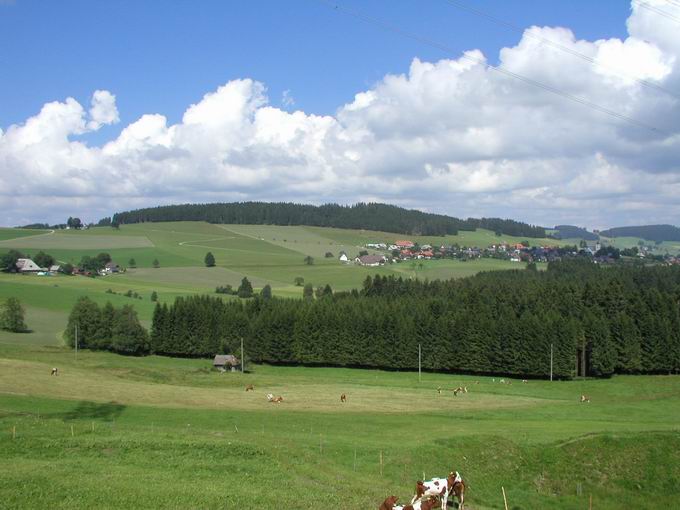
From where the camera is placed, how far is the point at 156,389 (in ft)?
199

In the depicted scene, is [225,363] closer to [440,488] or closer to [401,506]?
[440,488]

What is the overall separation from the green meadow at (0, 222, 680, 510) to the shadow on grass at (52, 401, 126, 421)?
0.47ft

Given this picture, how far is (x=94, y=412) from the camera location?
45188 mm

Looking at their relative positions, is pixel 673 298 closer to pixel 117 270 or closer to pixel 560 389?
pixel 560 389

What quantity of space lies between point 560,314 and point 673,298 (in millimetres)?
A: 21027

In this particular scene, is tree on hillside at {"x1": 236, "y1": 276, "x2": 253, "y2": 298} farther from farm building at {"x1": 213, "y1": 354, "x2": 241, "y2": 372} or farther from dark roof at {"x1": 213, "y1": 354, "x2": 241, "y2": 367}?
farm building at {"x1": 213, "y1": 354, "x2": 241, "y2": 372}

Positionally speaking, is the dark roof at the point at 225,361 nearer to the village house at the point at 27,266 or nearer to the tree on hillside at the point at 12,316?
the tree on hillside at the point at 12,316

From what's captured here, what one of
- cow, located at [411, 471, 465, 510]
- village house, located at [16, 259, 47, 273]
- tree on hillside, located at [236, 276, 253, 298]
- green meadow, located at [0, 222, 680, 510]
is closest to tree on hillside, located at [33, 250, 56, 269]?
village house, located at [16, 259, 47, 273]

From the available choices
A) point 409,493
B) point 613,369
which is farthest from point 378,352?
point 409,493

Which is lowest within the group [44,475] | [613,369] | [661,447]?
[613,369]

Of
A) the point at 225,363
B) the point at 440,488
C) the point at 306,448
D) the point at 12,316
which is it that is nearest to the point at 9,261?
the point at 12,316

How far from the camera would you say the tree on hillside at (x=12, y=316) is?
107312 millimetres

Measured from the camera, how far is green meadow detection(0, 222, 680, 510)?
73.0 ft

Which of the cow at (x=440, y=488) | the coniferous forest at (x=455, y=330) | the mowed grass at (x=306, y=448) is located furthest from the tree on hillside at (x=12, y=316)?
the cow at (x=440, y=488)
